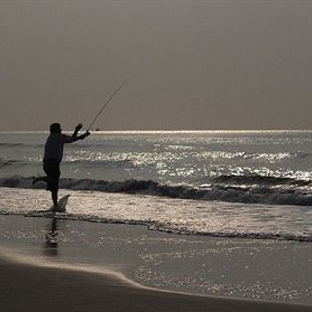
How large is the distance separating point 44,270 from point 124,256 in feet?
4.50

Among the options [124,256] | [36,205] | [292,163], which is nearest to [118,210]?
[36,205]

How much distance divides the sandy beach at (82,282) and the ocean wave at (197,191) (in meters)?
10.5

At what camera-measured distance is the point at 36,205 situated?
16.0 meters

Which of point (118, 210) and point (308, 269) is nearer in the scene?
point (308, 269)

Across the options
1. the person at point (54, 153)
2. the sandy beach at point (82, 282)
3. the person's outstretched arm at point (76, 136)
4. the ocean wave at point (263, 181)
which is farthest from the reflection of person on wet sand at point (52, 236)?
the ocean wave at point (263, 181)

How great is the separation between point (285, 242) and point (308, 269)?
6.93ft

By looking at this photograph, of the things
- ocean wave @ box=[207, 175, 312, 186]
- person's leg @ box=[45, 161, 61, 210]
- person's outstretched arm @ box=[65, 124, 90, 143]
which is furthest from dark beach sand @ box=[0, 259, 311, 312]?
ocean wave @ box=[207, 175, 312, 186]

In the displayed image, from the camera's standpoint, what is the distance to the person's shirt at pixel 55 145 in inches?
556

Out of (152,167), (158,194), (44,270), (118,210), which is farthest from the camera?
(152,167)

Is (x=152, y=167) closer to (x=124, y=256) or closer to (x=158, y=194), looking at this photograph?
(x=158, y=194)

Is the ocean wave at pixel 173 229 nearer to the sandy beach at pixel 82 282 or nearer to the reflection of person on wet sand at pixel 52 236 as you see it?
the sandy beach at pixel 82 282

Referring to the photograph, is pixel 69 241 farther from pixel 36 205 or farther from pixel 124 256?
pixel 36 205

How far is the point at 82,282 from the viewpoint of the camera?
22.5 feet

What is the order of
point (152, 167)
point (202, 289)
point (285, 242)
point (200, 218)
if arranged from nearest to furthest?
point (202, 289)
point (285, 242)
point (200, 218)
point (152, 167)
